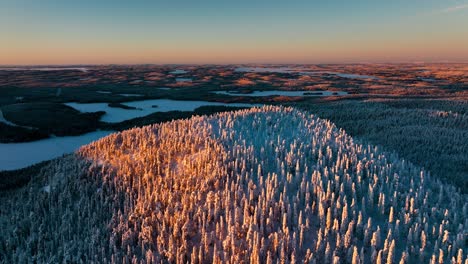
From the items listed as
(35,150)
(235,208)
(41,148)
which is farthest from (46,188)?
(41,148)

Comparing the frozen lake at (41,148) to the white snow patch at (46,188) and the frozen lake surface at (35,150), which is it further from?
the white snow patch at (46,188)

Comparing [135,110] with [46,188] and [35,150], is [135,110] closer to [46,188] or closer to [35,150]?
[35,150]

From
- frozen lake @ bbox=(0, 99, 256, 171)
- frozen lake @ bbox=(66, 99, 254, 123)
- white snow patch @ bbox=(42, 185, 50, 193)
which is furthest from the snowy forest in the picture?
frozen lake @ bbox=(66, 99, 254, 123)

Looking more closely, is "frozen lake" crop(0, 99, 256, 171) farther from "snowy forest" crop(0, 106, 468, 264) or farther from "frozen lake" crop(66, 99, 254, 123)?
"snowy forest" crop(0, 106, 468, 264)

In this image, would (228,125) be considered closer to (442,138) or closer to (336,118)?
(442,138)

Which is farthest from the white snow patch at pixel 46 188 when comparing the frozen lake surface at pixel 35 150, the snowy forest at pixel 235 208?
the frozen lake surface at pixel 35 150
